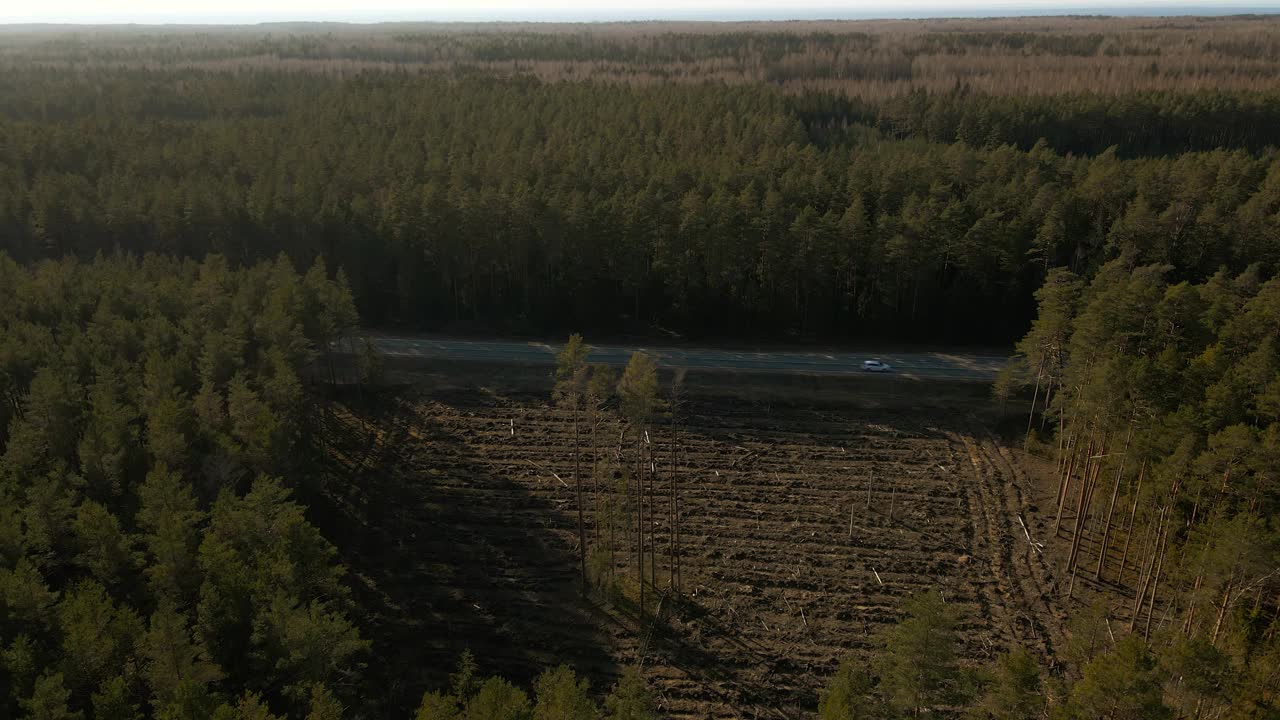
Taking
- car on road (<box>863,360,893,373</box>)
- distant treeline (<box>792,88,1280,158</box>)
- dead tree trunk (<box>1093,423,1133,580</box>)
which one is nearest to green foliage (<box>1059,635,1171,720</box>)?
dead tree trunk (<box>1093,423,1133,580</box>)

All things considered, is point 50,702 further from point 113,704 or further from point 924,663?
point 924,663

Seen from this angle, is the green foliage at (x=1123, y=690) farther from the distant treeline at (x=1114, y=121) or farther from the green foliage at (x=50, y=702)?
the distant treeline at (x=1114, y=121)

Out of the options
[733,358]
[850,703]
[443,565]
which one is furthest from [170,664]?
[733,358]

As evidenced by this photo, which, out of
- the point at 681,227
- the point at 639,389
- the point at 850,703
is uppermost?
the point at 639,389

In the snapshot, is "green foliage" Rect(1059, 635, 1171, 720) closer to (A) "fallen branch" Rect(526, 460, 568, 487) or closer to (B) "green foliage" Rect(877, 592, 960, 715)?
(B) "green foliage" Rect(877, 592, 960, 715)

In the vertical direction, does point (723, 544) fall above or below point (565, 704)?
below

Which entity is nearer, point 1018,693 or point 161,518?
point 1018,693
